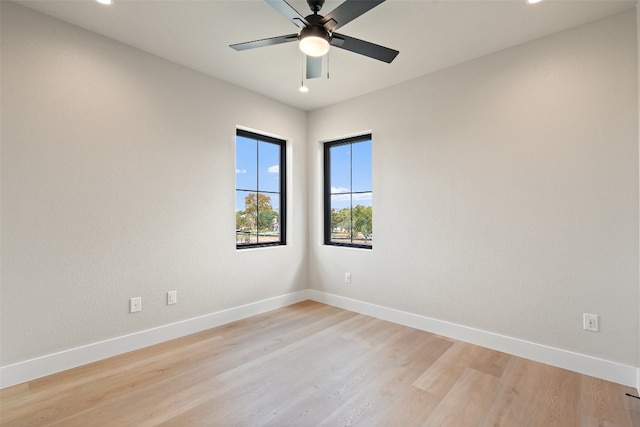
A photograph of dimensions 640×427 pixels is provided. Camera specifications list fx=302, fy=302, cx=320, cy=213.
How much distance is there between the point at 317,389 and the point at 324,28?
7.85 ft

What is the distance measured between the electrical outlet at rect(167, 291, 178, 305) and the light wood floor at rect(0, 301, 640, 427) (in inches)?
14.5

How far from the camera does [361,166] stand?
3.87 m

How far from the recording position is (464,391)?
205 centimetres

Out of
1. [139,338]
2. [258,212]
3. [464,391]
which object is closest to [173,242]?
[139,338]

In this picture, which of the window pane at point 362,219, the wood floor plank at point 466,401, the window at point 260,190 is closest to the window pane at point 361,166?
the window pane at point 362,219

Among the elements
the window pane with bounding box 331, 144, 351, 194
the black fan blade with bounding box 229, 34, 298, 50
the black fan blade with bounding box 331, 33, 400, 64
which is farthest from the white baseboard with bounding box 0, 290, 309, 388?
the black fan blade with bounding box 331, 33, 400, 64

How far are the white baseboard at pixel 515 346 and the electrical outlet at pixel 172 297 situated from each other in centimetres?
198

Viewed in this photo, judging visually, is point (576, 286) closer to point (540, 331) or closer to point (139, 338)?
point (540, 331)

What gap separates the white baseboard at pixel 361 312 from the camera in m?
2.16

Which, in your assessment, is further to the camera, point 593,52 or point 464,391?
point 593,52

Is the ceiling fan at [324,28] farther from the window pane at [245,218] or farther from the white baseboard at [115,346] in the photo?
the white baseboard at [115,346]

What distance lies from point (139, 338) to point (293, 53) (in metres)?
2.91

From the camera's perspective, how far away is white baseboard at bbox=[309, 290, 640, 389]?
2.18 metres

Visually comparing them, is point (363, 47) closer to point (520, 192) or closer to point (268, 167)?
point (520, 192)
